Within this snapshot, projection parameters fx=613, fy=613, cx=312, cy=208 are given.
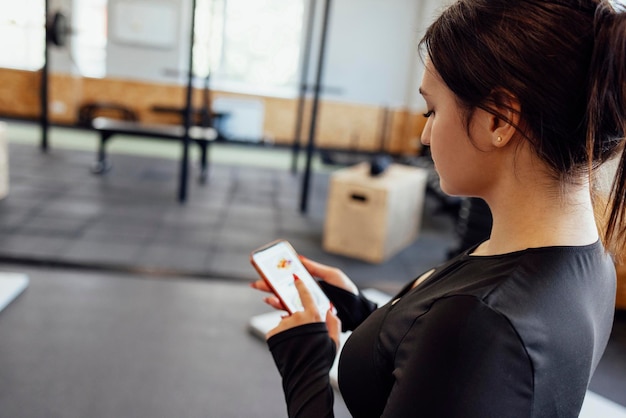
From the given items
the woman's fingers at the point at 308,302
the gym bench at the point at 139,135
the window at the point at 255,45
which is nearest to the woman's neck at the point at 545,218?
the woman's fingers at the point at 308,302

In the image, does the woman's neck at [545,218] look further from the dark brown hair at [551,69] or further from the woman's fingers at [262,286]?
the woman's fingers at [262,286]

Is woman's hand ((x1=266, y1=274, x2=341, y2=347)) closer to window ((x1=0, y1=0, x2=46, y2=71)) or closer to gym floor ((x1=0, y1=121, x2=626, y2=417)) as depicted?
gym floor ((x1=0, y1=121, x2=626, y2=417))

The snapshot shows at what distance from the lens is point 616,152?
0.78 m

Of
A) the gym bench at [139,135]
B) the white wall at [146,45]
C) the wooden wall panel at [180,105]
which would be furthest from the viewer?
the wooden wall panel at [180,105]

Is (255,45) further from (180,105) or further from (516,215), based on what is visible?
(516,215)

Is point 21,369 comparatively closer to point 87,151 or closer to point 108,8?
point 87,151

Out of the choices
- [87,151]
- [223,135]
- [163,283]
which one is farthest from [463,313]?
[223,135]

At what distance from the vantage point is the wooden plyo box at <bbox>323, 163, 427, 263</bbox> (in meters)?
3.37

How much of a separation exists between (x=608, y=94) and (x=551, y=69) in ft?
0.23

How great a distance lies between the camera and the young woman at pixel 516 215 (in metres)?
0.66

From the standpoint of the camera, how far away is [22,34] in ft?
25.2

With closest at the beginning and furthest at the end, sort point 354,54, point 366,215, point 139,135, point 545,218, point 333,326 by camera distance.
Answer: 1. point 545,218
2. point 333,326
3. point 366,215
4. point 139,135
5. point 354,54

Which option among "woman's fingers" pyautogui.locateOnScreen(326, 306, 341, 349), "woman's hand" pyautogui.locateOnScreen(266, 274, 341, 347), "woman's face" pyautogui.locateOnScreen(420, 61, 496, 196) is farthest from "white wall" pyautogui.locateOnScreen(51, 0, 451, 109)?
"woman's face" pyautogui.locateOnScreen(420, 61, 496, 196)

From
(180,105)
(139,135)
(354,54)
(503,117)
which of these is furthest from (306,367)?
(354,54)
